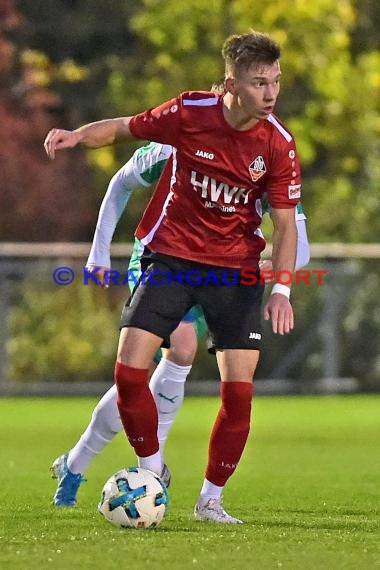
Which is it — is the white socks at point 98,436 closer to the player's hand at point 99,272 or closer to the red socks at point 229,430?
the player's hand at point 99,272

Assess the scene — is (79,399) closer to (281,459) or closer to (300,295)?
(300,295)

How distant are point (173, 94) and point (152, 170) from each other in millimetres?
18403

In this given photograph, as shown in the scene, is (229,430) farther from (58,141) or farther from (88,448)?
(58,141)

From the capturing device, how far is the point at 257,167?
26.1ft

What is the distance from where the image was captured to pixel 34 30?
29.1m

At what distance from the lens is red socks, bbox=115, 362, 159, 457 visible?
310 inches

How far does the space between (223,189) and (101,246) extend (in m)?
1.15

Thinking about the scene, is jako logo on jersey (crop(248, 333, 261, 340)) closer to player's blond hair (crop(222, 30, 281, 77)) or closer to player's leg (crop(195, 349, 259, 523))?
player's leg (crop(195, 349, 259, 523))

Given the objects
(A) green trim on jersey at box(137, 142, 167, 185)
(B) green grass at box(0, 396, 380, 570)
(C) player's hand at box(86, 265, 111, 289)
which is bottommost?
(B) green grass at box(0, 396, 380, 570)

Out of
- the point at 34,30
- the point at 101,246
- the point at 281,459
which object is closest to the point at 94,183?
the point at 34,30

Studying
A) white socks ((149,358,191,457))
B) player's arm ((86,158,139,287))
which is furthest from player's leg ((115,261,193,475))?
white socks ((149,358,191,457))

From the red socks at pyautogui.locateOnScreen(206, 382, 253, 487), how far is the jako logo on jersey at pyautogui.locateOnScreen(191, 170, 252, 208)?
0.89m

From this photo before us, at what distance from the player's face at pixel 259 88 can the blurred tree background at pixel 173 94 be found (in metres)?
17.0

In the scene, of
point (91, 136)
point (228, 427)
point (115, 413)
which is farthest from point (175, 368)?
point (91, 136)
